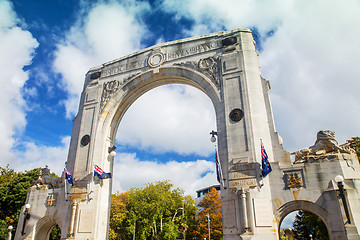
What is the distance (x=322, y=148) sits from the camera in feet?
38.9

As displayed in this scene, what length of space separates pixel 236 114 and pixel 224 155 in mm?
2401

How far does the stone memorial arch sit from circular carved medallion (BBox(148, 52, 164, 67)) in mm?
83

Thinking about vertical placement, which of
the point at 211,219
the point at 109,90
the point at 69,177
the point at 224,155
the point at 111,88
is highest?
the point at 111,88

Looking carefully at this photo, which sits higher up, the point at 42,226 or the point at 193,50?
the point at 193,50

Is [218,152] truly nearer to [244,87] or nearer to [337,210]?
[244,87]

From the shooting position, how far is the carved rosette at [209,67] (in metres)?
15.8

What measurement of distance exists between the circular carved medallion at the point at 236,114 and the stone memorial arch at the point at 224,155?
0.05 m

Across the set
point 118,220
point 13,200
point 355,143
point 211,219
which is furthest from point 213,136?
point 118,220

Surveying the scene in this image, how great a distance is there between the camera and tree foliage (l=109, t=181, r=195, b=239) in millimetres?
35344

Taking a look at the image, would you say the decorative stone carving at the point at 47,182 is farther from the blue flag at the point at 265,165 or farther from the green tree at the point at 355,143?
the green tree at the point at 355,143

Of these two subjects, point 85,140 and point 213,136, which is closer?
point 213,136

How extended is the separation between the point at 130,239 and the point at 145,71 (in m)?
30.0

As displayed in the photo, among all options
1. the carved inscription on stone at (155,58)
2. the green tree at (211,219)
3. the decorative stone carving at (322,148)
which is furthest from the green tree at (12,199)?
the decorative stone carving at (322,148)

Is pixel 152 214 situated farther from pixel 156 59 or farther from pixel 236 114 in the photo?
pixel 236 114
